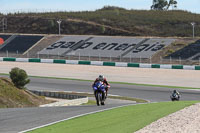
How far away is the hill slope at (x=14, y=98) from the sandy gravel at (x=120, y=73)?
855 inches

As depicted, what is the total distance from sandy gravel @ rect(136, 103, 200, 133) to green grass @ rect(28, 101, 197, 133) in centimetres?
41

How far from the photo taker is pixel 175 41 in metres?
73.5

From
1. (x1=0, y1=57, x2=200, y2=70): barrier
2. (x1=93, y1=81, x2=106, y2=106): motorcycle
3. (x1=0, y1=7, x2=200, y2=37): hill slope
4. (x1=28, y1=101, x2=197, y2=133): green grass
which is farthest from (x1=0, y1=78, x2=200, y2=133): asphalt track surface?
(x1=0, y1=7, x2=200, y2=37): hill slope

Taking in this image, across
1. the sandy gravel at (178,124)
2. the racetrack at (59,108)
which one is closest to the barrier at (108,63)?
the racetrack at (59,108)

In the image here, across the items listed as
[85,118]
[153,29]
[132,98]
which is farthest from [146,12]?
[85,118]

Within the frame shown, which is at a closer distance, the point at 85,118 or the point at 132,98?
the point at 85,118

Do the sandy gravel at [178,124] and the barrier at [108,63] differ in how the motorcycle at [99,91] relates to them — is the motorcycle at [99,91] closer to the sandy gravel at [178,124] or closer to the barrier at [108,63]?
the sandy gravel at [178,124]

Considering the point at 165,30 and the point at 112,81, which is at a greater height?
the point at 165,30

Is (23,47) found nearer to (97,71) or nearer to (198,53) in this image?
(97,71)

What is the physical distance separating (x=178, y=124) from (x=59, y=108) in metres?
8.06

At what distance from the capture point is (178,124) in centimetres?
1338

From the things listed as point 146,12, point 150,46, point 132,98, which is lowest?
point 132,98

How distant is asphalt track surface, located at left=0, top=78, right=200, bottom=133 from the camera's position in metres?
16.0

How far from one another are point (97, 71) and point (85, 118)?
43718 mm
